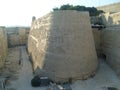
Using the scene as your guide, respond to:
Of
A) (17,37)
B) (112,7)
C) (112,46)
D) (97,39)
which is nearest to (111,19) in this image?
(97,39)

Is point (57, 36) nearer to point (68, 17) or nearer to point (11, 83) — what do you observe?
point (68, 17)

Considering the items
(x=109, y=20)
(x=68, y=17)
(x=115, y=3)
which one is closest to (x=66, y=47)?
(x=68, y=17)

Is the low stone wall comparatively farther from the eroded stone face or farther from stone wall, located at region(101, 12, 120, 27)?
the eroded stone face

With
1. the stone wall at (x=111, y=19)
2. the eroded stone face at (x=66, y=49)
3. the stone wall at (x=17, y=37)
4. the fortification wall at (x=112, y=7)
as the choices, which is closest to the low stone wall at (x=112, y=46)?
the stone wall at (x=111, y=19)

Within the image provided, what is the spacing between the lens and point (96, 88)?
49.7 ft

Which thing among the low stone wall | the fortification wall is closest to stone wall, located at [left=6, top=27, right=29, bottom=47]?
the fortification wall

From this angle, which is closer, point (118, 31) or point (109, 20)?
point (118, 31)

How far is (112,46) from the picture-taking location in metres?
19.5

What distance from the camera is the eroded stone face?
16.2 m

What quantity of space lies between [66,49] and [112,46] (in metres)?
5.16

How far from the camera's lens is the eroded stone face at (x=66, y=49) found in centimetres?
1622

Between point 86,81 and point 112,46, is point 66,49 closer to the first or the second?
point 86,81

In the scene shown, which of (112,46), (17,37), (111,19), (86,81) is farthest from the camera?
(17,37)

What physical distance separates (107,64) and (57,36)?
611 centimetres
